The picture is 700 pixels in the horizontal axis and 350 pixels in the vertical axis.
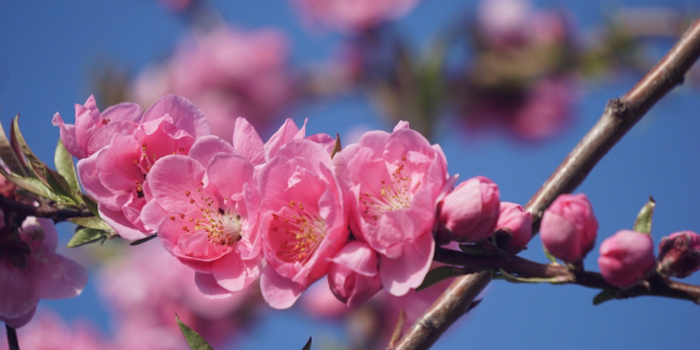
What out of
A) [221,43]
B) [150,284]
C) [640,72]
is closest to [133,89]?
[221,43]

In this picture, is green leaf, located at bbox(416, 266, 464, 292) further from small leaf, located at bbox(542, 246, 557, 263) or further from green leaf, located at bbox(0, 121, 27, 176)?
green leaf, located at bbox(0, 121, 27, 176)

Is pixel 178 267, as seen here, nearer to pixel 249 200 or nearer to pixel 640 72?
pixel 249 200

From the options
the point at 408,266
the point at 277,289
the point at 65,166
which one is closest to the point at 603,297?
the point at 408,266

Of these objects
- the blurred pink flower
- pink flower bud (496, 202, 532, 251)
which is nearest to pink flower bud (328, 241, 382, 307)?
pink flower bud (496, 202, 532, 251)

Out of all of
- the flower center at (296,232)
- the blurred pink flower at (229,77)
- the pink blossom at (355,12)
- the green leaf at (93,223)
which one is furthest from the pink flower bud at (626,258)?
the blurred pink flower at (229,77)

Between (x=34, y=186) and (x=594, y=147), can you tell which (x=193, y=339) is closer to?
(x=34, y=186)

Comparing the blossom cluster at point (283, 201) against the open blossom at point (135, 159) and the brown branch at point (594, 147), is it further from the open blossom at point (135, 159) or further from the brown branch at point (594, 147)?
the brown branch at point (594, 147)

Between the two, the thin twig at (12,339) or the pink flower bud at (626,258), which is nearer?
the pink flower bud at (626,258)

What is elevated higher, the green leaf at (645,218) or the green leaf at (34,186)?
the green leaf at (645,218)
